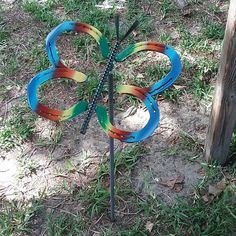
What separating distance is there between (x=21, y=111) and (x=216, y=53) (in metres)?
1.61

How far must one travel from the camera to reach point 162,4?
391cm

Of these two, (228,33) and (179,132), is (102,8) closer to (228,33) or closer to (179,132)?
(179,132)

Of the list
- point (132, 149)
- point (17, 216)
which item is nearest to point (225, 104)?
point (132, 149)

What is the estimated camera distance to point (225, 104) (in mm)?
2320

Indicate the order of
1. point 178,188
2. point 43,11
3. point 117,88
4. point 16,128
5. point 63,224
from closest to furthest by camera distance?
point 117,88
point 63,224
point 178,188
point 16,128
point 43,11

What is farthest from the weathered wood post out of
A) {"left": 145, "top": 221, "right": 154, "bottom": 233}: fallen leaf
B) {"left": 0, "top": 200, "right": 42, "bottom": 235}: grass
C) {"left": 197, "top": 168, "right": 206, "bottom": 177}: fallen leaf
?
{"left": 0, "top": 200, "right": 42, "bottom": 235}: grass

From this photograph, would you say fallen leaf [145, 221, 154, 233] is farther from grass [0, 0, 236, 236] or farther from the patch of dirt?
the patch of dirt

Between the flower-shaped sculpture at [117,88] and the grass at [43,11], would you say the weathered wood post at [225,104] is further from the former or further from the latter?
the grass at [43,11]

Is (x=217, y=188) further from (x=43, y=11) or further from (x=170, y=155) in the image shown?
(x=43, y=11)

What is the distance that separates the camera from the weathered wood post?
2.05m

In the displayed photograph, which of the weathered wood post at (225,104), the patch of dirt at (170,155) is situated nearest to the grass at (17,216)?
the patch of dirt at (170,155)

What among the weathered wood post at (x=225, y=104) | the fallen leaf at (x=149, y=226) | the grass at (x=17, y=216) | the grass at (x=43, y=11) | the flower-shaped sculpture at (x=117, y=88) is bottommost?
the grass at (x=17, y=216)

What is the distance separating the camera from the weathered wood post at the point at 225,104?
80.9 inches

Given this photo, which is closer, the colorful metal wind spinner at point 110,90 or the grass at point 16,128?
the colorful metal wind spinner at point 110,90
